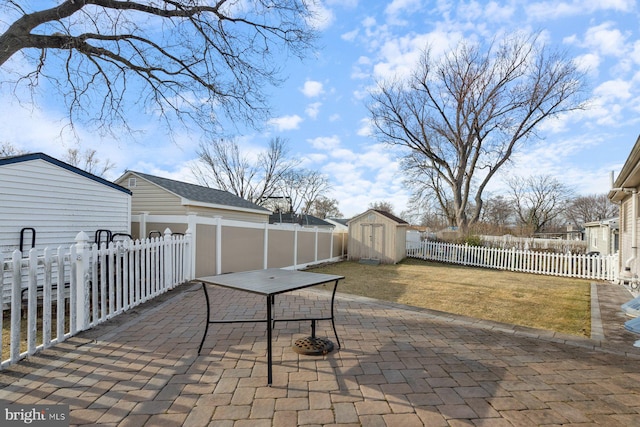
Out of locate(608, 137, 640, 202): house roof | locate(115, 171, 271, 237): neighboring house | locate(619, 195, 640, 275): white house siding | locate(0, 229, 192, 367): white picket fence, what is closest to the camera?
locate(0, 229, 192, 367): white picket fence

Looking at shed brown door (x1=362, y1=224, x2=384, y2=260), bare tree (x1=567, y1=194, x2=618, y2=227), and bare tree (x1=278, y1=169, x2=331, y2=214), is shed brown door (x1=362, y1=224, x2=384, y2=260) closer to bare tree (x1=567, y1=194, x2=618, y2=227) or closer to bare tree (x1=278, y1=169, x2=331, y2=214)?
bare tree (x1=278, y1=169, x2=331, y2=214)

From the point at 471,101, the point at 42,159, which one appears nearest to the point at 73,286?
the point at 42,159

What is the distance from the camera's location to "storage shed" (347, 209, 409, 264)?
13.6 meters

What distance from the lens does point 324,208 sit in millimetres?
39531

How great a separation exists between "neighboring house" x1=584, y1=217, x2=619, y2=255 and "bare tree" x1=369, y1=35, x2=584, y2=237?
6.38 metres

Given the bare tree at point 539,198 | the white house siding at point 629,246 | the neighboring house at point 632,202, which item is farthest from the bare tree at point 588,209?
the neighboring house at point 632,202

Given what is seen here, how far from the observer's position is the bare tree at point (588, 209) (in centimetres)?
3800

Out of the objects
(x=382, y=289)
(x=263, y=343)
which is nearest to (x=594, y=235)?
(x=382, y=289)

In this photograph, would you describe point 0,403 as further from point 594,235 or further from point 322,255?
point 594,235

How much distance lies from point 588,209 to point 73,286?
167ft

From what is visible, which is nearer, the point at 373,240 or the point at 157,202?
the point at 157,202

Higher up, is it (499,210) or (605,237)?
(499,210)

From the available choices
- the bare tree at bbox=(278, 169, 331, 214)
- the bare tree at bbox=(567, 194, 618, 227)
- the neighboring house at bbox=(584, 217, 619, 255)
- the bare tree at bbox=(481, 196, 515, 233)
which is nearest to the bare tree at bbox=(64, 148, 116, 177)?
the bare tree at bbox=(278, 169, 331, 214)

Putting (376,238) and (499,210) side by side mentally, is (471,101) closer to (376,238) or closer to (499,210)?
(376,238)
